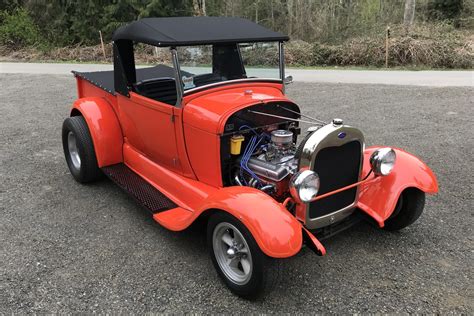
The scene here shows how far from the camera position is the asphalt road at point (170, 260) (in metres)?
2.75

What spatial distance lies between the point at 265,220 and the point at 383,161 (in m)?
1.27

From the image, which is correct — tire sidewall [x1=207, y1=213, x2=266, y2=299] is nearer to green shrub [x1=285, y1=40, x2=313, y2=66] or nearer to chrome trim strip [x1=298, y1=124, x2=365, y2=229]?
chrome trim strip [x1=298, y1=124, x2=365, y2=229]

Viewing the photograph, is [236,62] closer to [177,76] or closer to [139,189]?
[177,76]

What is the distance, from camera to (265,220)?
8.42ft

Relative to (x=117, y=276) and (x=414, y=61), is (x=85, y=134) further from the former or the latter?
(x=414, y=61)

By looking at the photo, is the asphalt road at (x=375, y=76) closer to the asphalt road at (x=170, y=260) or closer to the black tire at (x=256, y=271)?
the asphalt road at (x=170, y=260)

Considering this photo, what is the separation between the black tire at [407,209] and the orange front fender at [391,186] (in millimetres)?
112

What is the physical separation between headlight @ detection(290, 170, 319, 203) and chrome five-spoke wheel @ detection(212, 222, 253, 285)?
1.63 feet

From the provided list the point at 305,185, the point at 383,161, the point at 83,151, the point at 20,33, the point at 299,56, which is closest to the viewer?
the point at 305,185

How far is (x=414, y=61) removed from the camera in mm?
13141

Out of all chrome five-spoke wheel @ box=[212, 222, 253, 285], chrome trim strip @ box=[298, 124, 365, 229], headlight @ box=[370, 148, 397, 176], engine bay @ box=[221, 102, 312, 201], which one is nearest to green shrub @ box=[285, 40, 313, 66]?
engine bay @ box=[221, 102, 312, 201]

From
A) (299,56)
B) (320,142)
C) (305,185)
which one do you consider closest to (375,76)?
(299,56)

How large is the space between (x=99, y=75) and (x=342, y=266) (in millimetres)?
3925

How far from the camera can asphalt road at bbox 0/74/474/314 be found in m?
2.75
